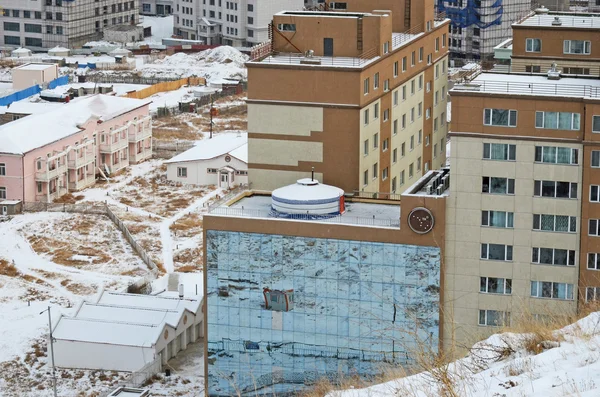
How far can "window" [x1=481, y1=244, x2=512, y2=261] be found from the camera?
47781mm

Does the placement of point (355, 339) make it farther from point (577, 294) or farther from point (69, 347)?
point (69, 347)

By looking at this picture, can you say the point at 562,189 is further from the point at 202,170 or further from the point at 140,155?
the point at 140,155

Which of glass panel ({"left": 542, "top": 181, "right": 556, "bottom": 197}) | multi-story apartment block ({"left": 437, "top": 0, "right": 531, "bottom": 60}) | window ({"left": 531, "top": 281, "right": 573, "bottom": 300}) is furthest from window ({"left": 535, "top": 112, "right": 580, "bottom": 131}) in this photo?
multi-story apartment block ({"left": 437, "top": 0, "right": 531, "bottom": 60})

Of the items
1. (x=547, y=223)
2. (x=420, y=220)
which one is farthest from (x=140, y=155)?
(x=547, y=223)

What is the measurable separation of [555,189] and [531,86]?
4.50 m

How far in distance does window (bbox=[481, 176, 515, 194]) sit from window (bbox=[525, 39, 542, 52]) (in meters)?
21.2

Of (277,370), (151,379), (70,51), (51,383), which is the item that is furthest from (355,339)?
(70,51)

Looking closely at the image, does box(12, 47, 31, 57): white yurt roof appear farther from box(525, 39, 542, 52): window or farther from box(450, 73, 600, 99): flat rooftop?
box(450, 73, 600, 99): flat rooftop

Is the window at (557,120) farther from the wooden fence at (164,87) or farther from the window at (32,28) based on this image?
the window at (32,28)

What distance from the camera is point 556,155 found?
46969 millimetres

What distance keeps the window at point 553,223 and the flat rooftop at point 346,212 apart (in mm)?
5603

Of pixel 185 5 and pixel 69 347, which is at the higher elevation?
pixel 185 5

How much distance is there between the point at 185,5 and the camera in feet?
559

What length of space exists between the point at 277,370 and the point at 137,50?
119425 millimetres
